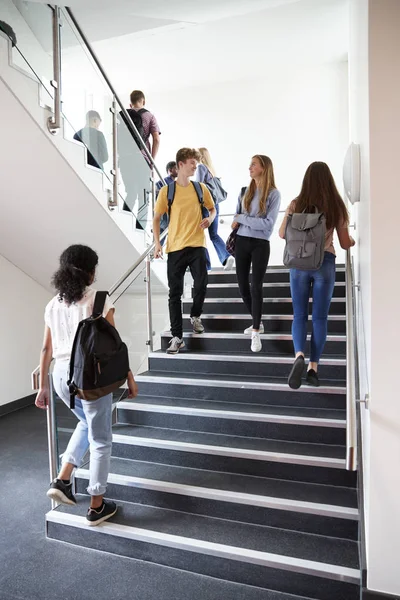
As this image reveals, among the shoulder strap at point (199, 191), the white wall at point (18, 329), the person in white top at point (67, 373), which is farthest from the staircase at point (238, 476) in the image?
the white wall at point (18, 329)

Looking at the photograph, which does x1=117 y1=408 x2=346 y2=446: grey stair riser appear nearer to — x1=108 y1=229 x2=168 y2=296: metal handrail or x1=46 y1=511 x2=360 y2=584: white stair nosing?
x1=46 y1=511 x2=360 y2=584: white stair nosing

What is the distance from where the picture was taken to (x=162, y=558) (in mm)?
2285

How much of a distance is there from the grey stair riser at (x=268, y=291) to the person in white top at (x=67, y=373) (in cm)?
205

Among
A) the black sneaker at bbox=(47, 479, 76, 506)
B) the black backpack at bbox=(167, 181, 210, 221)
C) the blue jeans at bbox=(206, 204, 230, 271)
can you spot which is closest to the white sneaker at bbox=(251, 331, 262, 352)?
the black backpack at bbox=(167, 181, 210, 221)

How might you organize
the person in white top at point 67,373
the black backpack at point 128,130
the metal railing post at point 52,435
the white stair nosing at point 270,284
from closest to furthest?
1. the person in white top at point 67,373
2. the metal railing post at point 52,435
3. the white stair nosing at point 270,284
4. the black backpack at point 128,130

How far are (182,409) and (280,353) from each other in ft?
3.23

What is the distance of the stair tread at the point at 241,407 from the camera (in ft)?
9.25

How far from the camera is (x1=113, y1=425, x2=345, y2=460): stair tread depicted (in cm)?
260

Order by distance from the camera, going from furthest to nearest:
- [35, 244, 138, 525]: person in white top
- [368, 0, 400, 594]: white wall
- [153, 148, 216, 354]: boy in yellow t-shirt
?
[153, 148, 216, 354]: boy in yellow t-shirt, [35, 244, 138, 525]: person in white top, [368, 0, 400, 594]: white wall

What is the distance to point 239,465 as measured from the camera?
2.66 meters

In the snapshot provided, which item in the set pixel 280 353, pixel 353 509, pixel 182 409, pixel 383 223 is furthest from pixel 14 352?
pixel 383 223

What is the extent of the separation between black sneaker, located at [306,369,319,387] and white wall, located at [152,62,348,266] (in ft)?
13.2

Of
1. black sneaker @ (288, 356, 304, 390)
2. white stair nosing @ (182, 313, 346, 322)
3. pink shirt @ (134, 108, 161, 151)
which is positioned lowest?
black sneaker @ (288, 356, 304, 390)

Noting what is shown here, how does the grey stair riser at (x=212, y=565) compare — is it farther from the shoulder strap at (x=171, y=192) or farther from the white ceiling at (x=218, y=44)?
the white ceiling at (x=218, y=44)
